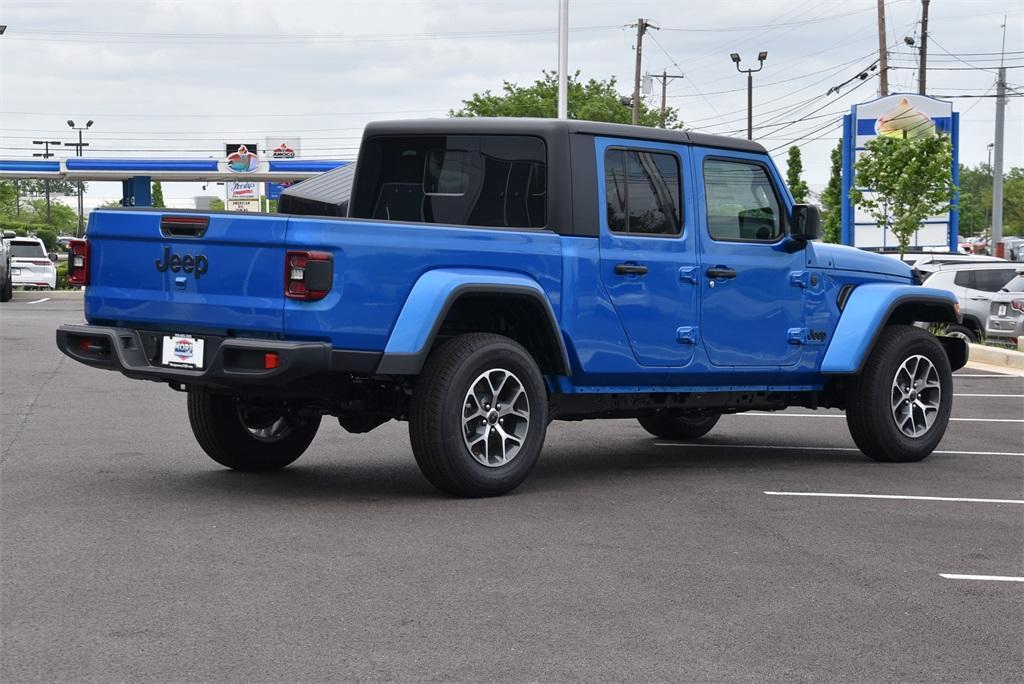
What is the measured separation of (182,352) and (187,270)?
1.40ft

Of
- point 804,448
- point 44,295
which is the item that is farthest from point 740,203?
point 44,295

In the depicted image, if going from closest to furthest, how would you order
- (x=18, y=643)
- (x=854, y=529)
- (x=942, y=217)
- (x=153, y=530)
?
(x=18, y=643) → (x=153, y=530) → (x=854, y=529) → (x=942, y=217)

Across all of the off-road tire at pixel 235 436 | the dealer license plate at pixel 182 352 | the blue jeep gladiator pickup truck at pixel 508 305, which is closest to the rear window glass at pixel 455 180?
the blue jeep gladiator pickup truck at pixel 508 305

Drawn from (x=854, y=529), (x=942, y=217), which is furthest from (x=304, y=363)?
(x=942, y=217)

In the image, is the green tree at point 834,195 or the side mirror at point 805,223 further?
the green tree at point 834,195

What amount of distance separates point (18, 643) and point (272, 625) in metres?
0.85

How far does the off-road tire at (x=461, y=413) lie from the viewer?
7.87 metres

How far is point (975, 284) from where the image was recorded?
953 inches

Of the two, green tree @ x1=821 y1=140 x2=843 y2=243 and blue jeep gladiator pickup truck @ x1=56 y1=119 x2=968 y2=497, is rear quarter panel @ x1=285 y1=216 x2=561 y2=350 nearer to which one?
blue jeep gladiator pickup truck @ x1=56 y1=119 x2=968 y2=497

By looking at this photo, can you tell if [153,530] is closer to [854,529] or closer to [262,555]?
→ [262,555]

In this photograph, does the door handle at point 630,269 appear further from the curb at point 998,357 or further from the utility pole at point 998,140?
the utility pole at point 998,140

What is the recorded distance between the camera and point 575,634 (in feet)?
17.4

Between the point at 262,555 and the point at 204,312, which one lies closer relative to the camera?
the point at 262,555

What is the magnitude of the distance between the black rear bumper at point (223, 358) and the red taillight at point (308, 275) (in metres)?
0.25
